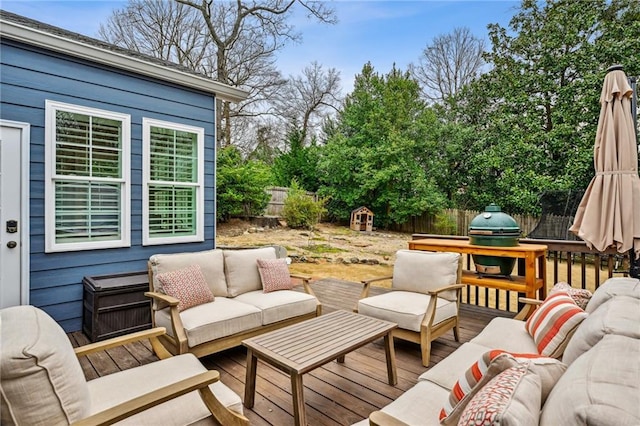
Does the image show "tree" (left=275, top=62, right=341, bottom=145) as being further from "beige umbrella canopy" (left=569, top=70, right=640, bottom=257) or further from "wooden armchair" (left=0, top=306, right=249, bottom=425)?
"wooden armchair" (left=0, top=306, right=249, bottom=425)

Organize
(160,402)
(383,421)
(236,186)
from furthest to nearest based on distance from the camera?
(236,186)
(160,402)
(383,421)

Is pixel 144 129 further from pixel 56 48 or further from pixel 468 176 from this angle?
pixel 468 176

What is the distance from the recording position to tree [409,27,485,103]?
543 inches

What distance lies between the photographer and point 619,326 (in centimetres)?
133

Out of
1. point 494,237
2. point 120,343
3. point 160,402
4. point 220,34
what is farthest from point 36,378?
point 220,34

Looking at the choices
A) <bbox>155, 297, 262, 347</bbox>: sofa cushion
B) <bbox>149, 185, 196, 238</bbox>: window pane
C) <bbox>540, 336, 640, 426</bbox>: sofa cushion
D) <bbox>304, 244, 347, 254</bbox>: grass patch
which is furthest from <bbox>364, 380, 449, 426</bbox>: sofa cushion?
<bbox>304, 244, 347, 254</bbox>: grass patch

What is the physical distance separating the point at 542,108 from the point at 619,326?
12445mm

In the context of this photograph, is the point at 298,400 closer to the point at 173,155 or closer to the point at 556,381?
the point at 556,381

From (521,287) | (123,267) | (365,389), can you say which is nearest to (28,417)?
(365,389)

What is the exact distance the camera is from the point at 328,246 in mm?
9945

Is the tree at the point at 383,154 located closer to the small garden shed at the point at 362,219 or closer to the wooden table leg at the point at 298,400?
the small garden shed at the point at 362,219

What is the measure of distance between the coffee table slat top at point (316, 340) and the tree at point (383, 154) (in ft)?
36.4

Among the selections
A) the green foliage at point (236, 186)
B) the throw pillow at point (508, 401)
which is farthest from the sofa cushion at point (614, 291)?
the green foliage at point (236, 186)

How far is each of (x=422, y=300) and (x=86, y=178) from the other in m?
3.89
